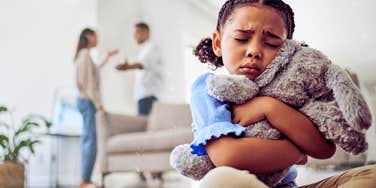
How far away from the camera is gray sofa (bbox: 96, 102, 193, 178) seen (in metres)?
1.71

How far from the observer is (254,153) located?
1.31 ft

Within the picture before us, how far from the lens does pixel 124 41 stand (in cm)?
279

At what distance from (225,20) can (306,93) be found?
0.35 ft

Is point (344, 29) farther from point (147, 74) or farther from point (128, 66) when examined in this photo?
point (128, 66)

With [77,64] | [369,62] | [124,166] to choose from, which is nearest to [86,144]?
[77,64]

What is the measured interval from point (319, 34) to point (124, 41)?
2.30 m

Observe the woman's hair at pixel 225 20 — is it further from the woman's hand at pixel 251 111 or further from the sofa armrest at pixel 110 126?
the sofa armrest at pixel 110 126

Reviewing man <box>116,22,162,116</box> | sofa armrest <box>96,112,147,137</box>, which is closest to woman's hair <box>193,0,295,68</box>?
sofa armrest <box>96,112,147,137</box>

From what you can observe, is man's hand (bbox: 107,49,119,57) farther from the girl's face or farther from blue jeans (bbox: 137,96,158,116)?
the girl's face

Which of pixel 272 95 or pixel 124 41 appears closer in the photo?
pixel 272 95

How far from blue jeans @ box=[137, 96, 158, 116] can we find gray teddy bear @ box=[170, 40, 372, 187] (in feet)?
6.41

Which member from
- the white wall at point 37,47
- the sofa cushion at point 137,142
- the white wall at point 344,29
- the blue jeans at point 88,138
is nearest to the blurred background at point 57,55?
the white wall at point 37,47

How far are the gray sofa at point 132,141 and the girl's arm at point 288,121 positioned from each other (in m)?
1.13

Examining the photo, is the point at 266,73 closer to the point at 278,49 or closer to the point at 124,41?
the point at 278,49
